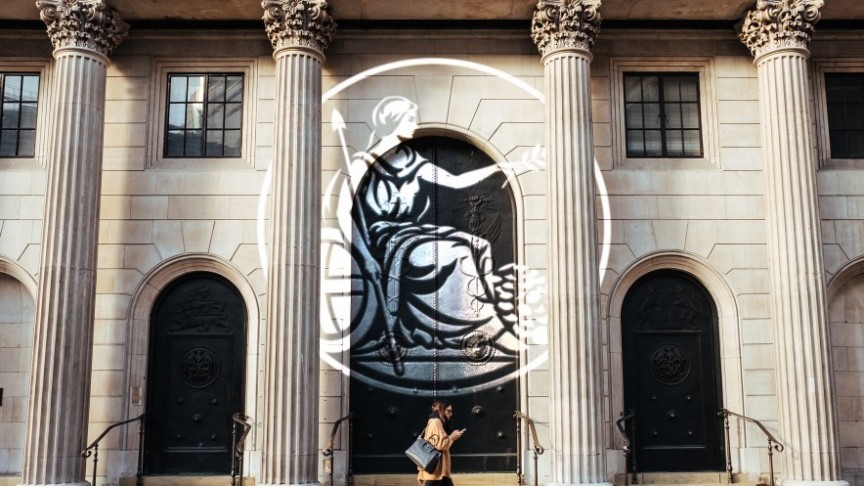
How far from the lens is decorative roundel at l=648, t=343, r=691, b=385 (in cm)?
1502

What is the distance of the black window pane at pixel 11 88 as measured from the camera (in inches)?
618

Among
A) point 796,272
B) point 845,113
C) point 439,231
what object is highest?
point 845,113

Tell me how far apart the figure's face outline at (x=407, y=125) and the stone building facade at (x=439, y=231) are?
0.39 ft

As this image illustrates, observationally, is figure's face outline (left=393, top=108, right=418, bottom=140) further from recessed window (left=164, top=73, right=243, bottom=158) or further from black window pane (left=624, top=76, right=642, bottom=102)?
black window pane (left=624, top=76, right=642, bottom=102)

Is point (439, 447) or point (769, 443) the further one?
point (769, 443)

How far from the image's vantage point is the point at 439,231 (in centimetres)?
1544

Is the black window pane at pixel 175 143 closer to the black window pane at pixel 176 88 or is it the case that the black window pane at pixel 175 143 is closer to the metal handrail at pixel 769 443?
the black window pane at pixel 176 88

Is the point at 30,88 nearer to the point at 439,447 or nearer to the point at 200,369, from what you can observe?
the point at 200,369

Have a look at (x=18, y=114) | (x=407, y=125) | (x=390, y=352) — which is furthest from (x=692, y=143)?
(x=18, y=114)

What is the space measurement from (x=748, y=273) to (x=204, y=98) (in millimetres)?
10250

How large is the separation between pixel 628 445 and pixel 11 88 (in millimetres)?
12639

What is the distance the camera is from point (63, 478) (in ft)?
43.6

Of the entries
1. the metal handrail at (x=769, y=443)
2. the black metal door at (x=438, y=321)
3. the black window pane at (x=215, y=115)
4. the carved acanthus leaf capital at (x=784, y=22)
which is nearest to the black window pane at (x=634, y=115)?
Result: the carved acanthus leaf capital at (x=784, y=22)

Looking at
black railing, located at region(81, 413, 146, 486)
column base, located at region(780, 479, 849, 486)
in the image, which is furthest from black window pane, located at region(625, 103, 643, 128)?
black railing, located at region(81, 413, 146, 486)
